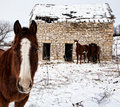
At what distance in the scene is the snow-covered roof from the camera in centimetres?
1562

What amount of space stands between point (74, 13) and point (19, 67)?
51.8 feet

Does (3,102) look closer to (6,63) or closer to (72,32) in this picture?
(6,63)

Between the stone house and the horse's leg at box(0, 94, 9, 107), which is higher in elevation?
the stone house

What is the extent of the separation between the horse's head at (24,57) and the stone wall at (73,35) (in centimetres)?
1279

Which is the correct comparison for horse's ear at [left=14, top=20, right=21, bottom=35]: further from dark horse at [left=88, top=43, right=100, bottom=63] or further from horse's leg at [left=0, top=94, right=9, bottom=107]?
dark horse at [left=88, top=43, right=100, bottom=63]

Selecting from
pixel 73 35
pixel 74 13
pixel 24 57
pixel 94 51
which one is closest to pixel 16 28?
pixel 24 57

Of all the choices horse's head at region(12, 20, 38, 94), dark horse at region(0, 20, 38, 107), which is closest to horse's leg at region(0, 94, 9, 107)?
dark horse at region(0, 20, 38, 107)

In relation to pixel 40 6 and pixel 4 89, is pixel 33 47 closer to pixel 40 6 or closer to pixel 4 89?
pixel 4 89

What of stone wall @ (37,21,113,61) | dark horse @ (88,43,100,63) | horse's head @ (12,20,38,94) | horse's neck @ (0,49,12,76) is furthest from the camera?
stone wall @ (37,21,113,61)

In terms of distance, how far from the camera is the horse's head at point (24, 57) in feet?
5.91

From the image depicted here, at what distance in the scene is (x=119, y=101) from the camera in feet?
11.2

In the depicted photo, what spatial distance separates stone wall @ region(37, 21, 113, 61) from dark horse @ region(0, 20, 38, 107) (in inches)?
495

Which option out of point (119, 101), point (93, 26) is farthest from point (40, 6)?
point (119, 101)

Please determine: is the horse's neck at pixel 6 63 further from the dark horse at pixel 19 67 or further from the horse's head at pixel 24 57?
the horse's head at pixel 24 57
